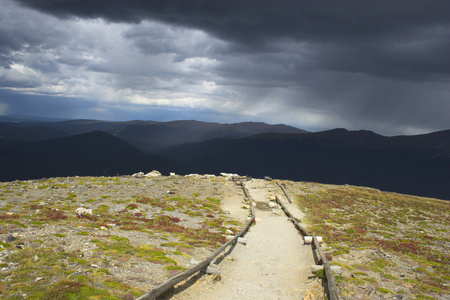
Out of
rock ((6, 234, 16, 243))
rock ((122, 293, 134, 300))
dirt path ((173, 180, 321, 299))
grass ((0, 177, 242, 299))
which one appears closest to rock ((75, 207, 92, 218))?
grass ((0, 177, 242, 299))

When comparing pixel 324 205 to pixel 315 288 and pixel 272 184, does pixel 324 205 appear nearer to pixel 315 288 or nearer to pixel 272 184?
pixel 272 184

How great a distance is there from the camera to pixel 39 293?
10.2 m

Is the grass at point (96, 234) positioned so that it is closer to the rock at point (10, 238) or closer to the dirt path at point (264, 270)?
the rock at point (10, 238)

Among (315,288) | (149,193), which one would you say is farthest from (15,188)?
(315,288)

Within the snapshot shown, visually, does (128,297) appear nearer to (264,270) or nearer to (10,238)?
(264,270)

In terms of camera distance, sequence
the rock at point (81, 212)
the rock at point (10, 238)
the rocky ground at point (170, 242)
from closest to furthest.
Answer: the rocky ground at point (170, 242)
the rock at point (10, 238)
the rock at point (81, 212)

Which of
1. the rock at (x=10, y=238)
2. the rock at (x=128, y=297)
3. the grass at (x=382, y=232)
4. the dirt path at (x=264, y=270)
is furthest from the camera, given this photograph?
the grass at (x=382, y=232)

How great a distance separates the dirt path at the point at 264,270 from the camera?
13227 mm

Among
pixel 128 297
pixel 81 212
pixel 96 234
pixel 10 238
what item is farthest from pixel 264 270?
pixel 81 212

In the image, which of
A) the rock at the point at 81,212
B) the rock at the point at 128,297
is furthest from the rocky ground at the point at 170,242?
the rock at the point at 81,212

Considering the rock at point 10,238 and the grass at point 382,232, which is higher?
the rock at point 10,238

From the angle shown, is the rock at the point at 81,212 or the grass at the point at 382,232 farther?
the rock at the point at 81,212

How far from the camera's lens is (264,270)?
16.8 meters

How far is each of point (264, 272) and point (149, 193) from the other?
23.3 metres
